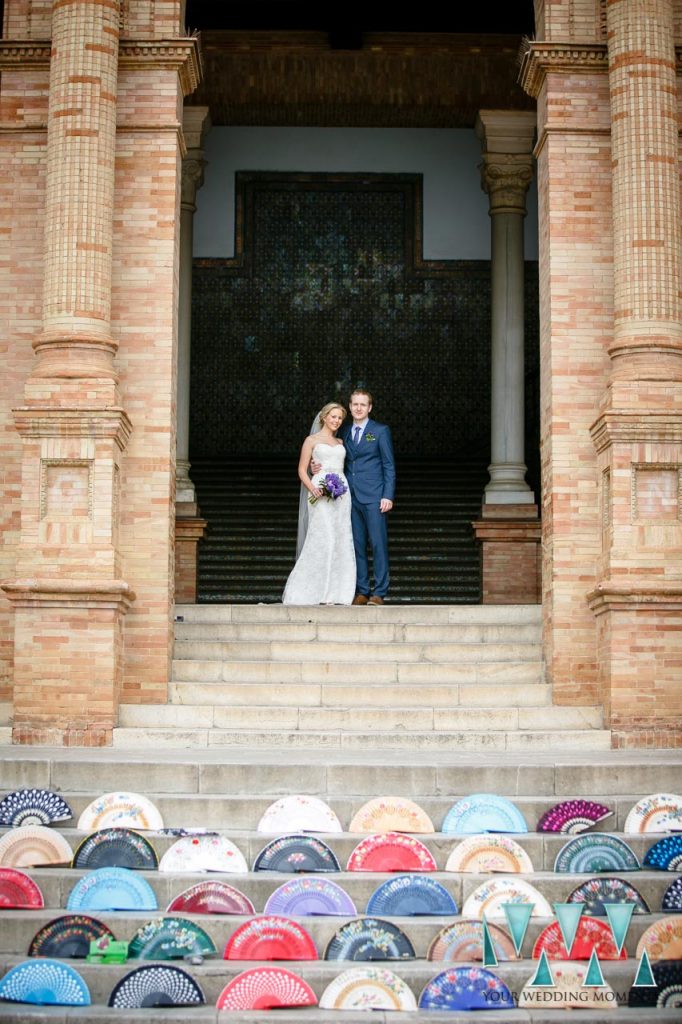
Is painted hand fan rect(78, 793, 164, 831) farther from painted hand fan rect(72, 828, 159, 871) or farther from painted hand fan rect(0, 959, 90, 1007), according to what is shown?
painted hand fan rect(0, 959, 90, 1007)

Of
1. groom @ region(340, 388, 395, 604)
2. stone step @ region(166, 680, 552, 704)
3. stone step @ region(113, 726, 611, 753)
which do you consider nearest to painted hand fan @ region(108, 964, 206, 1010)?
stone step @ region(113, 726, 611, 753)

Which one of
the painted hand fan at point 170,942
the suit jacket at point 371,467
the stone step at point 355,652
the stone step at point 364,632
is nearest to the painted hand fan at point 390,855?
the painted hand fan at point 170,942

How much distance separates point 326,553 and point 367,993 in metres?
6.77

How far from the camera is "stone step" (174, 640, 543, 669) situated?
11711 mm

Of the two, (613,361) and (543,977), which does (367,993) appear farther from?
(613,361)

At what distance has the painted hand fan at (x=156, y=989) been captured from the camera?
6758mm

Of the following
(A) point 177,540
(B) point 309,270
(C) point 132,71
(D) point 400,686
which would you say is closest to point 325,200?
(B) point 309,270

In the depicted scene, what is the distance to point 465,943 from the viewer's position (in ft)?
23.6

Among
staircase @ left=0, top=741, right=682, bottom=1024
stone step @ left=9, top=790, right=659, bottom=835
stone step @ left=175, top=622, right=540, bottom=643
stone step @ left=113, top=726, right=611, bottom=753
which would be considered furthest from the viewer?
stone step @ left=175, top=622, right=540, bottom=643

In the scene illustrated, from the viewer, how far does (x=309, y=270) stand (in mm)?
20234

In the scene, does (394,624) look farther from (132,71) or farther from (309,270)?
(309,270)

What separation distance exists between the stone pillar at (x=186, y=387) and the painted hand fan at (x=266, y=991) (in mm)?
8580

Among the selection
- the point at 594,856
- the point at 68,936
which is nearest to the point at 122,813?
the point at 68,936

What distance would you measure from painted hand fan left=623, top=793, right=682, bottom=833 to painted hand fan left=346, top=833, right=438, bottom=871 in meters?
1.19
